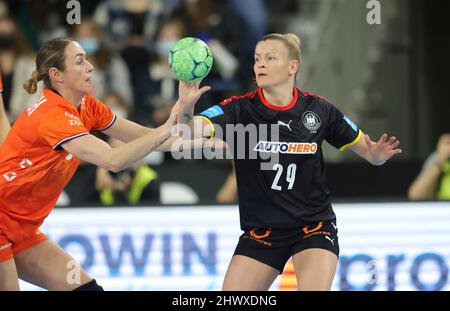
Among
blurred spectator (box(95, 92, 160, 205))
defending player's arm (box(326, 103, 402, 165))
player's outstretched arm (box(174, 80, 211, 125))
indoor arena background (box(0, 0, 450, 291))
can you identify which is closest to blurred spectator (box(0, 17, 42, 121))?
indoor arena background (box(0, 0, 450, 291))

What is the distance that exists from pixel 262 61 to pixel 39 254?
1.97 m

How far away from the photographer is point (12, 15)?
41.9 feet

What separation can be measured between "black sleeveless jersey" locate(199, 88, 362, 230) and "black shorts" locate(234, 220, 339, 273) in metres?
0.05

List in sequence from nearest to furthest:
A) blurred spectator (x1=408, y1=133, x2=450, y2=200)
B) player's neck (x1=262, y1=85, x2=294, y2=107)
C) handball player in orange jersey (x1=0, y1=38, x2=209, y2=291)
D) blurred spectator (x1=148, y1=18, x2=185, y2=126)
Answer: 1. handball player in orange jersey (x1=0, y1=38, x2=209, y2=291)
2. player's neck (x1=262, y1=85, x2=294, y2=107)
3. blurred spectator (x1=408, y1=133, x2=450, y2=200)
4. blurred spectator (x1=148, y1=18, x2=185, y2=126)

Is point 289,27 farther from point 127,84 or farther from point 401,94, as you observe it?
point 127,84

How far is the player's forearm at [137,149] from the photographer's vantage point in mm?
6117

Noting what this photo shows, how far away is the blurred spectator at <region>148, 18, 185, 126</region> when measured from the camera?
36.6 ft

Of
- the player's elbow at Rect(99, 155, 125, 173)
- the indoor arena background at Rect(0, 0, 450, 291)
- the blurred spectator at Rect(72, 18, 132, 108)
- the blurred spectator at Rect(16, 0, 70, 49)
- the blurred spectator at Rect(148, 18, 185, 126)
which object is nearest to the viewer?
the player's elbow at Rect(99, 155, 125, 173)

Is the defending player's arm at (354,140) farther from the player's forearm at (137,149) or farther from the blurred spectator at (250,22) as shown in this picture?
the blurred spectator at (250,22)

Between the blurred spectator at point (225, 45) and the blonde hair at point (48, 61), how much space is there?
4.73 m

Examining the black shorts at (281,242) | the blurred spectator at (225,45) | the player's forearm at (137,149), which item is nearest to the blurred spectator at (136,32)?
the blurred spectator at (225,45)

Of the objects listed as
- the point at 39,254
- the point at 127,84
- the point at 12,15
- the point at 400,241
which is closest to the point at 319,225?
the point at 39,254

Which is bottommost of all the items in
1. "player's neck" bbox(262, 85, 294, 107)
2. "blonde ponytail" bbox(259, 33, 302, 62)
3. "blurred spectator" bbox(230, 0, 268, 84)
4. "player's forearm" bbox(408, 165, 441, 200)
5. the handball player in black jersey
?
"player's forearm" bbox(408, 165, 441, 200)

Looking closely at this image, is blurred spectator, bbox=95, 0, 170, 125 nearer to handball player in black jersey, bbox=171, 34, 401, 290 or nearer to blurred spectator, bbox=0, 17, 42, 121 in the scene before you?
blurred spectator, bbox=0, 17, 42, 121
